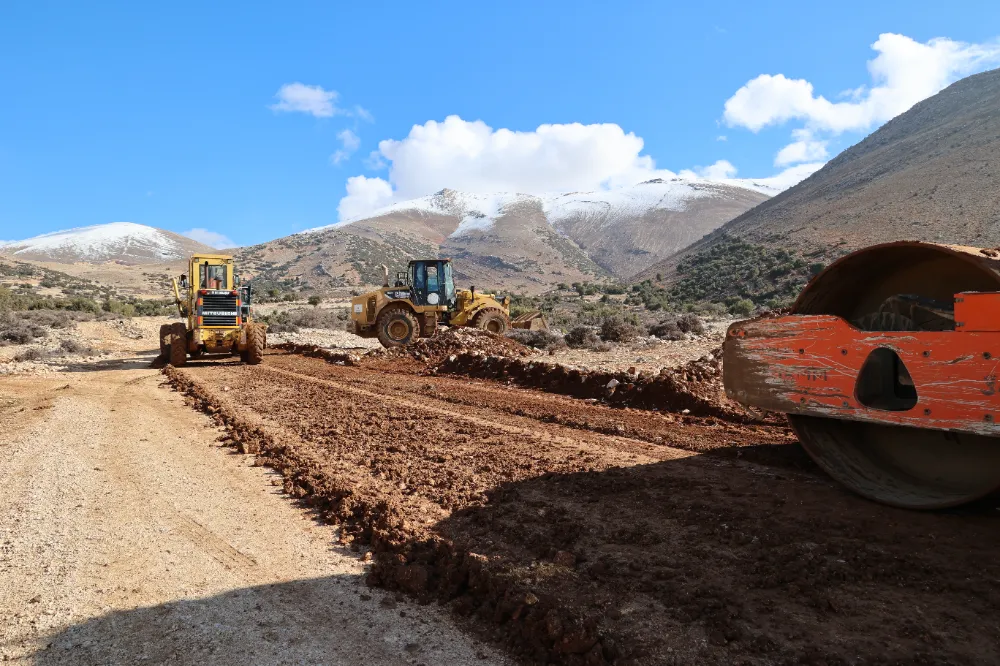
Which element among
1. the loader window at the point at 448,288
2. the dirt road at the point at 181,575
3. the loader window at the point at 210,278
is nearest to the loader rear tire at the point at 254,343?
the loader window at the point at 210,278

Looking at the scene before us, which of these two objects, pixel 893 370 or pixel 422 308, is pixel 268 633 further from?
pixel 422 308

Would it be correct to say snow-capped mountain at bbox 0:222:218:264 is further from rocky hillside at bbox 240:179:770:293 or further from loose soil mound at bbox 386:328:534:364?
loose soil mound at bbox 386:328:534:364

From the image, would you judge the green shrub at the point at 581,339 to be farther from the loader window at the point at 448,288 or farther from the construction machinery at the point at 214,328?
the construction machinery at the point at 214,328

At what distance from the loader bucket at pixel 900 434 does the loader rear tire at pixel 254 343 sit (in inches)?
558

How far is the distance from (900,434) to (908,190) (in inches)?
2060

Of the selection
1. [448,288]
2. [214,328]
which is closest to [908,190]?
[448,288]

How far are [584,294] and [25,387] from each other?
4006cm

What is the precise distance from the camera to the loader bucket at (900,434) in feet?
13.6

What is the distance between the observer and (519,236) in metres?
124

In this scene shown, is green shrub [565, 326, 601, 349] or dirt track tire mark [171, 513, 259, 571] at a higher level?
green shrub [565, 326, 601, 349]

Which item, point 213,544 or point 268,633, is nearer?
point 268,633

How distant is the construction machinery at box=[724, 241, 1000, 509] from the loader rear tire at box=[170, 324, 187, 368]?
47.8 feet

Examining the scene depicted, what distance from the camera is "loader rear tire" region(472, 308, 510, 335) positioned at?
19.6m

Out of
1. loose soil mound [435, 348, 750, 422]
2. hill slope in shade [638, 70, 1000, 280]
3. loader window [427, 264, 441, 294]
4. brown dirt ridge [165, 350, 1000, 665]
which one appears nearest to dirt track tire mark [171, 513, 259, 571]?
brown dirt ridge [165, 350, 1000, 665]
